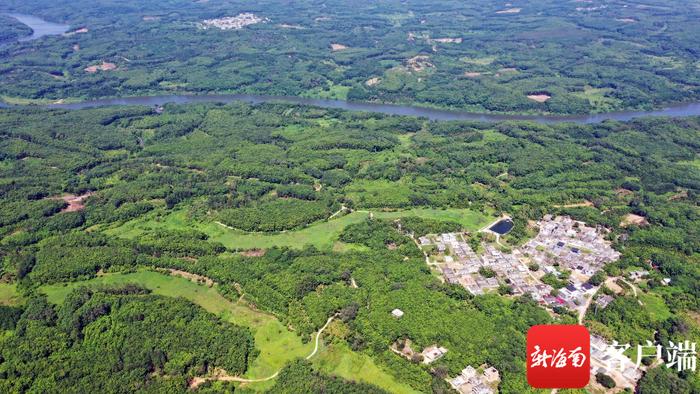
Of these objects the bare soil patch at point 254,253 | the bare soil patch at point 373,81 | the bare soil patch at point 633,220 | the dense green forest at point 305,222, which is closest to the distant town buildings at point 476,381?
the dense green forest at point 305,222

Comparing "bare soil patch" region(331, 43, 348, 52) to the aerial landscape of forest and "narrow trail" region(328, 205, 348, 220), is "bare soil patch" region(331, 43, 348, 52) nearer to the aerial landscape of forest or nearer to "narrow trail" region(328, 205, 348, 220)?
the aerial landscape of forest

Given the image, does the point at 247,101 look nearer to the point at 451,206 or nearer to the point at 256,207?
the point at 256,207

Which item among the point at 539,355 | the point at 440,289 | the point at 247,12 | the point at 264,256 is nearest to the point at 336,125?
the point at 264,256

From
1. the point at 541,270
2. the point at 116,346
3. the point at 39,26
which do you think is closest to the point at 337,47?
the point at 39,26

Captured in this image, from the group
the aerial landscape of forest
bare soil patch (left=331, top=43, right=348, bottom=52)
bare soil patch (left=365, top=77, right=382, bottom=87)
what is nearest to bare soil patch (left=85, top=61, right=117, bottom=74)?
the aerial landscape of forest

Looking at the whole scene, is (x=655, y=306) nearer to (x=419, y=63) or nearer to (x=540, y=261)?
(x=540, y=261)
